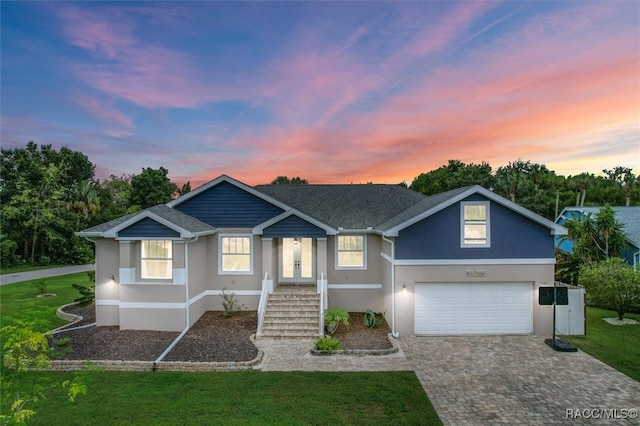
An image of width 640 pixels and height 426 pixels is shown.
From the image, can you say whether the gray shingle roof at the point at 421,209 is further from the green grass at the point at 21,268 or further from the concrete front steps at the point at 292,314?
the green grass at the point at 21,268

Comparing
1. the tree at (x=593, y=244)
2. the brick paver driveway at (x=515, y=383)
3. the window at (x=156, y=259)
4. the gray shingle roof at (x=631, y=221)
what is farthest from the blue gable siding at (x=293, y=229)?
the gray shingle roof at (x=631, y=221)

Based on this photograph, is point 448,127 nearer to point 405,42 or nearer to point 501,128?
point 501,128

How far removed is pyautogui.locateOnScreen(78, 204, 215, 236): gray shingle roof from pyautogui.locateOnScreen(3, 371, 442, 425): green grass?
5.35m

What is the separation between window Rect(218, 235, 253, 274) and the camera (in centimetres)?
1419

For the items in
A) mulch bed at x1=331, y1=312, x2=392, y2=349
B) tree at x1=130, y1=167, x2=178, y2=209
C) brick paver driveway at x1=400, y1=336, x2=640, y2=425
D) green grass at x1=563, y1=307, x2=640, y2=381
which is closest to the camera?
brick paver driveway at x1=400, y1=336, x2=640, y2=425

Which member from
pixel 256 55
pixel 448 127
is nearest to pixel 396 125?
pixel 448 127

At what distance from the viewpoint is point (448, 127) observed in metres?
20.8

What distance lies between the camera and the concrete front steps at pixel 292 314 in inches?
460

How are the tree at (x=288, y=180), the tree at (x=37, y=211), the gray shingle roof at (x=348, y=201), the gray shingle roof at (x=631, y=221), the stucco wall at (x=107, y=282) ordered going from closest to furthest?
the stucco wall at (x=107, y=282), the gray shingle roof at (x=348, y=201), the gray shingle roof at (x=631, y=221), the tree at (x=37, y=211), the tree at (x=288, y=180)

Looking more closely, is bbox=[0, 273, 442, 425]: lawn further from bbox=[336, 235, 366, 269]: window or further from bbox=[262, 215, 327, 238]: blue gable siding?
bbox=[336, 235, 366, 269]: window

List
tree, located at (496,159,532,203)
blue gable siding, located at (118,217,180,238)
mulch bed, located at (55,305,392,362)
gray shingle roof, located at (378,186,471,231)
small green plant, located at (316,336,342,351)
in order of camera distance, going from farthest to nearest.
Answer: tree, located at (496,159,532,203) → gray shingle roof, located at (378,186,471,231) → blue gable siding, located at (118,217,180,238) → small green plant, located at (316,336,342,351) → mulch bed, located at (55,305,392,362)

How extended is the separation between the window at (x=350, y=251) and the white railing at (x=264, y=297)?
3326 mm

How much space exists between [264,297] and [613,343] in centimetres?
1309

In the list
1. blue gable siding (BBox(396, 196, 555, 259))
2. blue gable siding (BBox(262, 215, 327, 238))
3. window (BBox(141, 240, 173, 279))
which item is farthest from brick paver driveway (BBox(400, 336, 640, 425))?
window (BBox(141, 240, 173, 279))
